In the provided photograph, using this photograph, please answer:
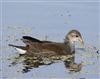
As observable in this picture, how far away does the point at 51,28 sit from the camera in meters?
16.7

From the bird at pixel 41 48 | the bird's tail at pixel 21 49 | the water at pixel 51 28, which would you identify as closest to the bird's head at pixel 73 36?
the water at pixel 51 28

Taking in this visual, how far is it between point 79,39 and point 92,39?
2.39 ft

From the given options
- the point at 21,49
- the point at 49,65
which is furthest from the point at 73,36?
the point at 49,65

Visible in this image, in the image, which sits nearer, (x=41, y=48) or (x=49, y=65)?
(x=49, y=65)

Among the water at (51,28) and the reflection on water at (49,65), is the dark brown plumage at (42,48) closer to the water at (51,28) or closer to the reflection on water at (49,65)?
the reflection on water at (49,65)

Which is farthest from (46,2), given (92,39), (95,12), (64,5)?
(92,39)

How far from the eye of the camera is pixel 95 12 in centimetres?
1902

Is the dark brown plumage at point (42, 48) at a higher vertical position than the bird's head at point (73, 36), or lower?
lower

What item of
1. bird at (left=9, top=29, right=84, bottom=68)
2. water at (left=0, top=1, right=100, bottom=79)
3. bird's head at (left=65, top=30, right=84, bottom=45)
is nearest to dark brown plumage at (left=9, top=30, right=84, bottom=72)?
bird at (left=9, top=29, right=84, bottom=68)

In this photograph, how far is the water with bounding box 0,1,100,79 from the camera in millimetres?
12484

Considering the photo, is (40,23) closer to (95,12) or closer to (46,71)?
(95,12)

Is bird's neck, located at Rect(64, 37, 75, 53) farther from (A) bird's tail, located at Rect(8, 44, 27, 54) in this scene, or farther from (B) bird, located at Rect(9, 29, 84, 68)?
(A) bird's tail, located at Rect(8, 44, 27, 54)

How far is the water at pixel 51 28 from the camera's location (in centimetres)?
1248

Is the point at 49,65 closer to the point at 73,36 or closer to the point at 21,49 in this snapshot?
the point at 21,49
